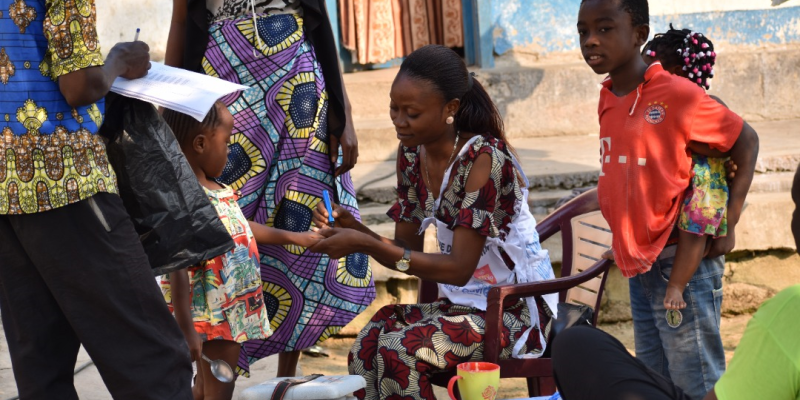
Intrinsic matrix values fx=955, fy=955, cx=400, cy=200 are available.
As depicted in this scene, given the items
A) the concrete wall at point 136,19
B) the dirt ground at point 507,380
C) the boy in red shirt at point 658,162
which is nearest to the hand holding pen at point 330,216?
the boy in red shirt at point 658,162

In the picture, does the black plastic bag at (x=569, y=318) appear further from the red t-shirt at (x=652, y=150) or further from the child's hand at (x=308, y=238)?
the child's hand at (x=308, y=238)

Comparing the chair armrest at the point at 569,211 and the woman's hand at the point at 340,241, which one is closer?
the woman's hand at the point at 340,241

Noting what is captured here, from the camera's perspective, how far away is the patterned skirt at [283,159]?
3.37m

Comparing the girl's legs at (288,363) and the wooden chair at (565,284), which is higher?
the wooden chair at (565,284)

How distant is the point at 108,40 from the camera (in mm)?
6609

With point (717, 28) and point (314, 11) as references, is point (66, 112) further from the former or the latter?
point (717, 28)

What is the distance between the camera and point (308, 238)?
117 inches

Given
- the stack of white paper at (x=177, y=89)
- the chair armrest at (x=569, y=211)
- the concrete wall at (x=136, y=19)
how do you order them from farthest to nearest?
the concrete wall at (x=136, y=19) < the chair armrest at (x=569, y=211) < the stack of white paper at (x=177, y=89)

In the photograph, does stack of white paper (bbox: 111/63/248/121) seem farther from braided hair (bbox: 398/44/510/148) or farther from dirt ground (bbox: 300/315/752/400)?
dirt ground (bbox: 300/315/752/400)

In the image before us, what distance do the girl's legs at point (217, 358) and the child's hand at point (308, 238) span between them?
0.43 meters

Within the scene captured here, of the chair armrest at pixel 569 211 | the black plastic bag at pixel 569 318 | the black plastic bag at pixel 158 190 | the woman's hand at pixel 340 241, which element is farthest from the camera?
the chair armrest at pixel 569 211

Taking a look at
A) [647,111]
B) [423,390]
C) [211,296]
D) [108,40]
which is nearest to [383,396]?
[423,390]

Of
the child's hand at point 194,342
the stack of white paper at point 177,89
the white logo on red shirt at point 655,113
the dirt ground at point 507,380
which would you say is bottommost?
the dirt ground at point 507,380

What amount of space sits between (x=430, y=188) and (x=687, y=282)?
0.86 m
